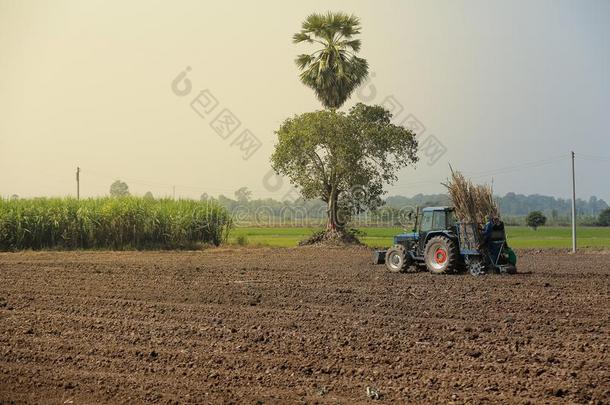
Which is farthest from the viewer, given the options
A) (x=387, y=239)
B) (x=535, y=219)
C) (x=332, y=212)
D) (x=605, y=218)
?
(x=605, y=218)

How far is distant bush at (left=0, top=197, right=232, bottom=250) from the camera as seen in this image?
91.0ft

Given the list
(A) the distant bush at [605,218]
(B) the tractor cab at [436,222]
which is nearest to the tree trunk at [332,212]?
(B) the tractor cab at [436,222]

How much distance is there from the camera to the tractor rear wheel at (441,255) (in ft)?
55.6

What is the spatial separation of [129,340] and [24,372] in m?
1.77

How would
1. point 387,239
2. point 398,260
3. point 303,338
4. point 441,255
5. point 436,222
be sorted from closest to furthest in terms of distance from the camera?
point 303,338 → point 441,255 → point 436,222 → point 398,260 → point 387,239

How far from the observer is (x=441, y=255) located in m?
17.4

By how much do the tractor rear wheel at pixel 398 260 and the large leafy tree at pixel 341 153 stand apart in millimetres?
10845

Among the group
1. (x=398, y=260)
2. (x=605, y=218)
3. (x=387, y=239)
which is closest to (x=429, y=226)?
(x=398, y=260)

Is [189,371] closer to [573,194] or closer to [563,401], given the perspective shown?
[563,401]

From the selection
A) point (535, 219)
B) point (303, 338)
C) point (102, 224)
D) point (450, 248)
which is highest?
point (535, 219)

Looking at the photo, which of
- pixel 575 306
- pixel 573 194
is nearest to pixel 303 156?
pixel 573 194

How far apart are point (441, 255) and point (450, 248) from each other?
470 mm

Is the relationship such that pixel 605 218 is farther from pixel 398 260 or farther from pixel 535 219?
pixel 398 260

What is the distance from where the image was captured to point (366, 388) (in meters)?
6.95
